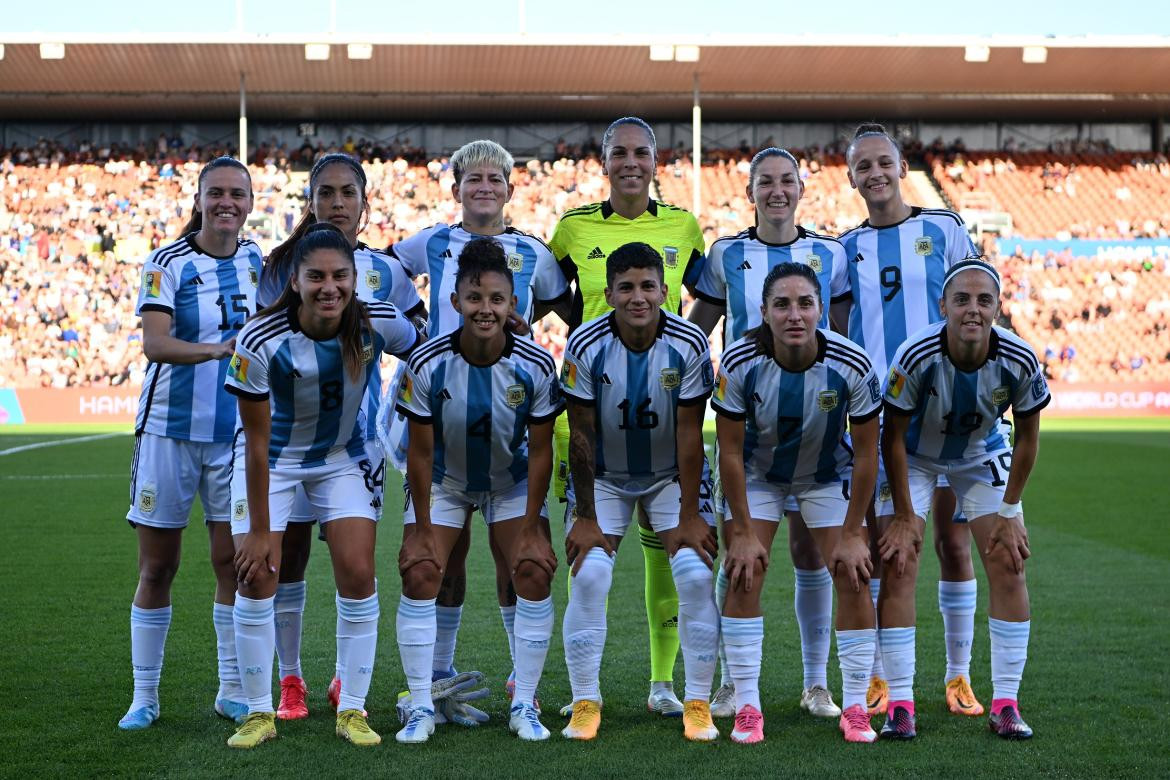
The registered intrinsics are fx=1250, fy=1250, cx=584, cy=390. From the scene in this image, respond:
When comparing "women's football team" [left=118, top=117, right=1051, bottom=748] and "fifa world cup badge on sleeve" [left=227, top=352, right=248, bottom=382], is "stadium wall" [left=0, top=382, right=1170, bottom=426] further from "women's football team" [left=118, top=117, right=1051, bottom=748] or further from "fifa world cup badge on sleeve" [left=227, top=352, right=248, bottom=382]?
"fifa world cup badge on sleeve" [left=227, top=352, right=248, bottom=382]

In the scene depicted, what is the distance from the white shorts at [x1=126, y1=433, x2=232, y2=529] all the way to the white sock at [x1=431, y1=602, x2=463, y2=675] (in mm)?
900

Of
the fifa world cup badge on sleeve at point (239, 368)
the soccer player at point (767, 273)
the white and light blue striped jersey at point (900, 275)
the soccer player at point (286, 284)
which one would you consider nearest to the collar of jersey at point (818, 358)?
the soccer player at point (767, 273)

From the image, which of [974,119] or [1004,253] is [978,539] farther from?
[974,119]

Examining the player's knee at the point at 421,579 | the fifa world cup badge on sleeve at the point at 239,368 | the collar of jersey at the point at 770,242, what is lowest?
the player's knee at the point at 421,579

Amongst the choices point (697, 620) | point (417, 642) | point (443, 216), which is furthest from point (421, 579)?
point (443, 216)

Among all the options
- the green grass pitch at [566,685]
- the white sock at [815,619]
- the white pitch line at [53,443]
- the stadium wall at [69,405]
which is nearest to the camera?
the green grass pitch at [566,685]

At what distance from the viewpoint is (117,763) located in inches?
155

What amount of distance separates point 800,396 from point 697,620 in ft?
2.83

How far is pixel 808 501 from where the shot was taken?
450cm

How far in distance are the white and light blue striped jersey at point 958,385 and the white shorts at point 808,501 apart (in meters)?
0.35

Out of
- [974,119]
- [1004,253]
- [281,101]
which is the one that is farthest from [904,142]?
[281,101]

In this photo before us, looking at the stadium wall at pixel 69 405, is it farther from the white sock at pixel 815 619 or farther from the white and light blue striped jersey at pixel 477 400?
the white sock at pixel 815 619

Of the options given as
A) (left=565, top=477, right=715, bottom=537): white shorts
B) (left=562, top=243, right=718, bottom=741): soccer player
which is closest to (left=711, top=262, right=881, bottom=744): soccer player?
(left=562, top=243, right=718, bottom=741): soccer player

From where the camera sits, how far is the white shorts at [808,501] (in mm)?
4461
